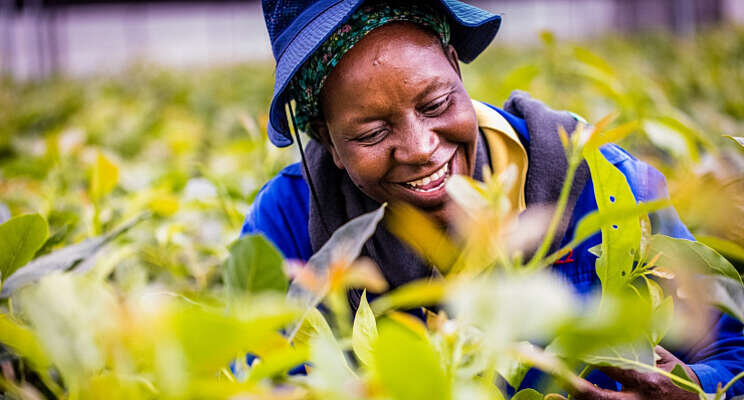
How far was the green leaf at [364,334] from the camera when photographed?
1.62 ft

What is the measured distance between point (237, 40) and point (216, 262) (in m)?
12.4

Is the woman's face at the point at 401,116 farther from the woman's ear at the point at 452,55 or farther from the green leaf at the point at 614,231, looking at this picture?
the green leaf at the point at 614,231

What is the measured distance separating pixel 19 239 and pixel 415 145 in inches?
17.8

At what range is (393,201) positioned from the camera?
0.88 meters

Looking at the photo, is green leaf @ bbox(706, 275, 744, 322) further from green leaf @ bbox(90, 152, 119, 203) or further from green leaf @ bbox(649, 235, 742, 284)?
green leaf @ bbox(90, 152, 119, 203)

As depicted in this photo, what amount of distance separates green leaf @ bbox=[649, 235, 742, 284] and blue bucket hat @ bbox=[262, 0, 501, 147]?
16.4 inches

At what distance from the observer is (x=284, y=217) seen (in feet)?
3.39

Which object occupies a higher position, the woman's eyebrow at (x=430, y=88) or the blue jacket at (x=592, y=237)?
the woman's eyebrow at (x=430, y=88)

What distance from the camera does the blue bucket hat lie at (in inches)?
30.0

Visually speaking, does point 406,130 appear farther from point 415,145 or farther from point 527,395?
Answer: point 527,395

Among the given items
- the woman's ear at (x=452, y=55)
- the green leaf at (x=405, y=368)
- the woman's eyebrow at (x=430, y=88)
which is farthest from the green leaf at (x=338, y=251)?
the woman's ear at (x=452, y=55)

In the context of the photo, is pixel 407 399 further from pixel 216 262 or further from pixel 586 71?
pixel 586 71

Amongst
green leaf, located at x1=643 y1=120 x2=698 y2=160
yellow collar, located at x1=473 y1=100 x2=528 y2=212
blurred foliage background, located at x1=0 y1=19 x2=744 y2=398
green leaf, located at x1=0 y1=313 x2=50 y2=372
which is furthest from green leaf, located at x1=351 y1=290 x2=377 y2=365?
green leaf, located at x1=643 y1=120 x2=698 y2=160

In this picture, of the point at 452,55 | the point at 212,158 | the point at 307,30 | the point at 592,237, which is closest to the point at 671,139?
the point at 592,237
